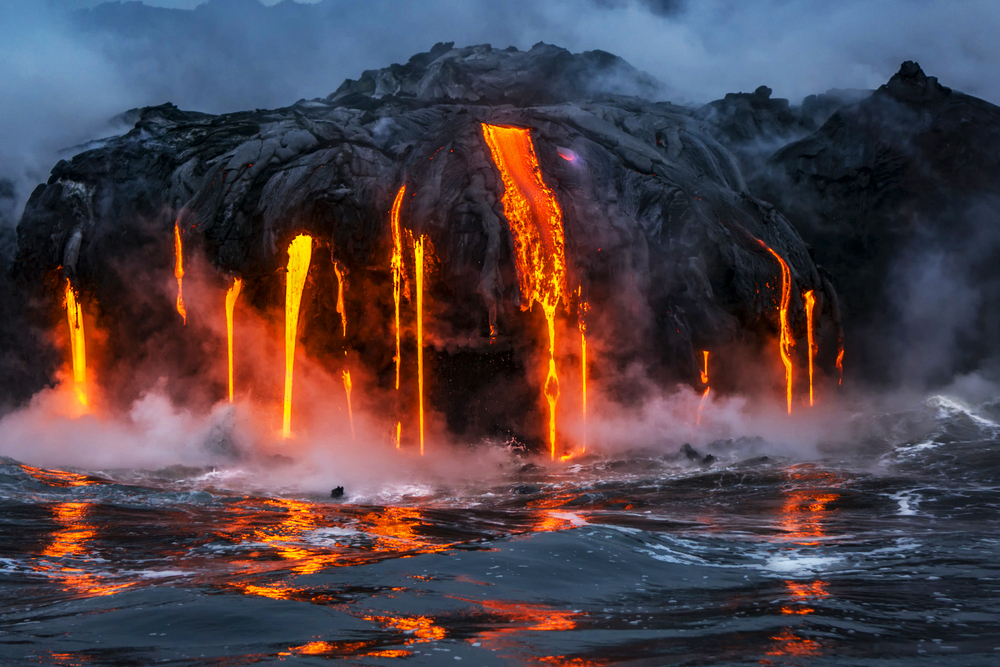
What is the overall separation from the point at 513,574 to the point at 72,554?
490 centimetres

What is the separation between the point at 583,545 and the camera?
8211 millimetres

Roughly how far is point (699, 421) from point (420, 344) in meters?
6.90

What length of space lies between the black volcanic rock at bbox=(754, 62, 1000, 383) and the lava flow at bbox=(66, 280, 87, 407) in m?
20.4

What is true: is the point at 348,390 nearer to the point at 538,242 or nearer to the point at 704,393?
the point at 538,242

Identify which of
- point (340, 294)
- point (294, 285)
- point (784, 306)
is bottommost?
point (784, 306)

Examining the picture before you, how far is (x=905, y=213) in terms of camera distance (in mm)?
24188

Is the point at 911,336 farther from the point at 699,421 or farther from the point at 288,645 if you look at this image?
the point at 288,645

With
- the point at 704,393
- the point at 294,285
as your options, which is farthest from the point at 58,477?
the point at 704,393

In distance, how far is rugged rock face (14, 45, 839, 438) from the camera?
60.8 ft

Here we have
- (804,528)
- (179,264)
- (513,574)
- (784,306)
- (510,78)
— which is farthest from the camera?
(510,78)

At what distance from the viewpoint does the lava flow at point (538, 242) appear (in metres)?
18.3

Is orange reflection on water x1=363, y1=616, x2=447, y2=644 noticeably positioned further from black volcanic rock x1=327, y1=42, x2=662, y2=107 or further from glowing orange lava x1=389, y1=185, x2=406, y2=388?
black volcanic rock x1=327, y1=42, x2=662, y2=107

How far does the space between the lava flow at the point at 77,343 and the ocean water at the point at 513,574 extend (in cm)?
726

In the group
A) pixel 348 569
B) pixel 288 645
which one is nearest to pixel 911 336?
pixel 348 569
